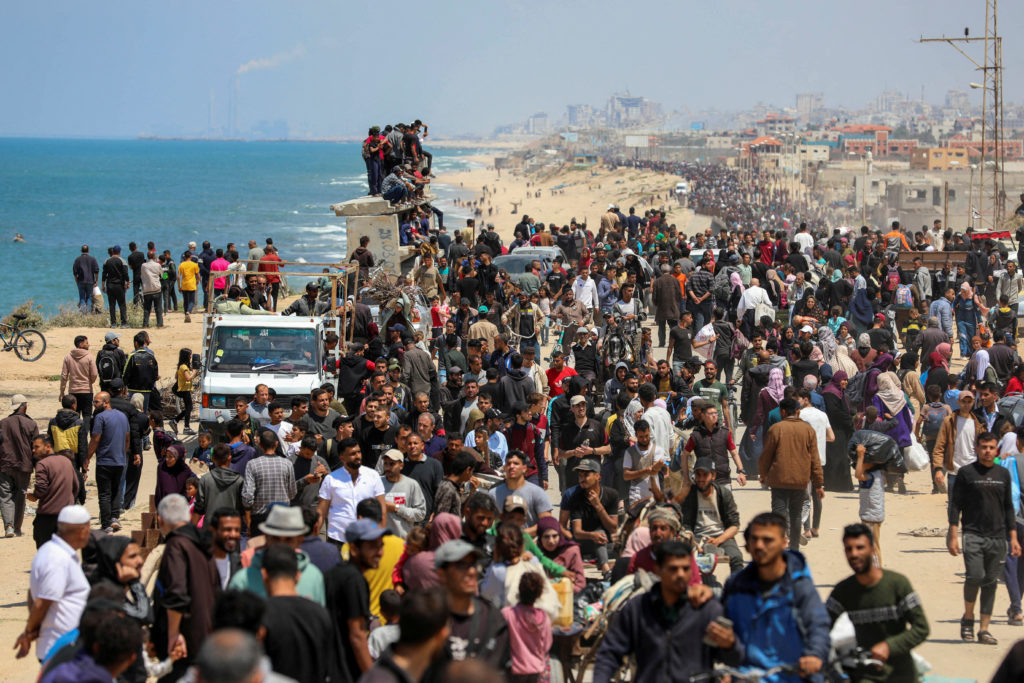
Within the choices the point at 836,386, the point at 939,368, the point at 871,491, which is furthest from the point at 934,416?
the point at 871,491

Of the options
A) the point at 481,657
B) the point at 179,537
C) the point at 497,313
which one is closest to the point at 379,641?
the point at 481,657

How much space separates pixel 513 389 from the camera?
1328cm

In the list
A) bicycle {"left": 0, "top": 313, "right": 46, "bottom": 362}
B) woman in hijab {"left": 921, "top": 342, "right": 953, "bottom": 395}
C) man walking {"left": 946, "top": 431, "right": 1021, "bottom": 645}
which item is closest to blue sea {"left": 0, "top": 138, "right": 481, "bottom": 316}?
bicycle {"left": 0, "top": 313, "right": 46, "bottom": 362}

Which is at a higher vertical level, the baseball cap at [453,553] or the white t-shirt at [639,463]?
the baseball cap at [453,553]

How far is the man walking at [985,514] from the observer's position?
29.6 ft

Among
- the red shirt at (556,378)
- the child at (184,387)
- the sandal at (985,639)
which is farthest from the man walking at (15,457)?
the sandal at (985,639)

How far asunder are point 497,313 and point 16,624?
1000 cm

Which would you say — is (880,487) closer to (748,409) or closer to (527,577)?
(748,409)

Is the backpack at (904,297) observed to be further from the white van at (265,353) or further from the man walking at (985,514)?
the man walking at (985,514)

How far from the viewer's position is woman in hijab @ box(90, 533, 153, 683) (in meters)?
6.75

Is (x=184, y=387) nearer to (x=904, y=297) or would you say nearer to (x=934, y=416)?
(x=934, y=416)

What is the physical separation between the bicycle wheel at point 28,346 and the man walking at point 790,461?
663 inches

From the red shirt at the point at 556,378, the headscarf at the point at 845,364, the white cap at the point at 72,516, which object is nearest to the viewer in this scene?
the white cap at the point at 72,516

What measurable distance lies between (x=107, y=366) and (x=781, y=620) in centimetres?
1125
